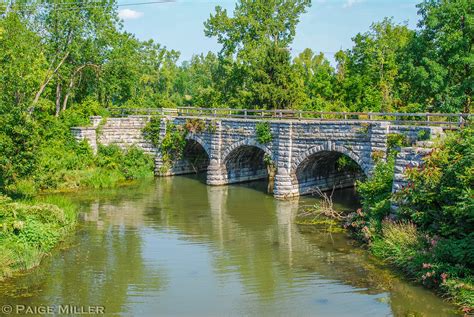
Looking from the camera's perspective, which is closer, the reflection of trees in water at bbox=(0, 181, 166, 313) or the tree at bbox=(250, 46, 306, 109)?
the reflection of trees in water at bbox=(0, 181, 166, 313)

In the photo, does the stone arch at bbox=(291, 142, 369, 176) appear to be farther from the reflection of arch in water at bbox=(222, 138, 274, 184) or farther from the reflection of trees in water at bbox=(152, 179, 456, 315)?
the reflection of arch in water at bbox=(222, 138, 274, 184)

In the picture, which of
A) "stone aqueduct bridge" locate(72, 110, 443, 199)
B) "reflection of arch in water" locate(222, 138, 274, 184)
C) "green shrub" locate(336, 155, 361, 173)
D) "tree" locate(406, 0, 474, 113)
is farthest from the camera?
"reflection of arch in water" locate(222, 138, 274, 184)

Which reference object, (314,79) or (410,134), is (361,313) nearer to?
(410,134)

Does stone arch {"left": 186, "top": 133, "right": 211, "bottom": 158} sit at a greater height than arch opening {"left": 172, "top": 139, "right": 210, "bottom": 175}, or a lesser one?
greater

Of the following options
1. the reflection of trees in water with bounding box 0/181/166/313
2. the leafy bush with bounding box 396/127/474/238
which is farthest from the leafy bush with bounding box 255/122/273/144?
the leafy bush with bounding box 396/127/474/238

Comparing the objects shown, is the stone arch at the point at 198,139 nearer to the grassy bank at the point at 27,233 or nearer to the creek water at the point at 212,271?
the creek water at the point at 212,271

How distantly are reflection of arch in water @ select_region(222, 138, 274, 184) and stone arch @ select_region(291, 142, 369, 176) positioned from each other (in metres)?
3.30

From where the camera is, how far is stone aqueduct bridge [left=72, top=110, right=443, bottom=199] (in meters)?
24.4

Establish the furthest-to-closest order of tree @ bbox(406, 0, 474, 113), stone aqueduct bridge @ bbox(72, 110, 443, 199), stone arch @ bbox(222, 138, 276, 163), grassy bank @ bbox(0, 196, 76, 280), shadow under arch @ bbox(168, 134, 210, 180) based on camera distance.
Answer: shadow under arch @ bbox(168, 134, 210, 180) < stone arch @ bbox(222, 138, 276, 163) < tree @ bbox(406, 0, 474, 113) < stone aqueduct bridge @ bbox(72, 110, 443, 199) < grassy bank @ bbox(0, 196, 76, 280)

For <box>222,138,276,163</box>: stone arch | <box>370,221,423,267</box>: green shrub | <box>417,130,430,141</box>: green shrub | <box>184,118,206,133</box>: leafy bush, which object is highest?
<box>184,118,206,133</box>: leafy bush

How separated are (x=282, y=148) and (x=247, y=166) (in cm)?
654

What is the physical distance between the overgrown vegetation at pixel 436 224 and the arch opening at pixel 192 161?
59.1 feet

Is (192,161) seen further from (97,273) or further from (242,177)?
(97,273)

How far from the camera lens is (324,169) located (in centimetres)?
3112
